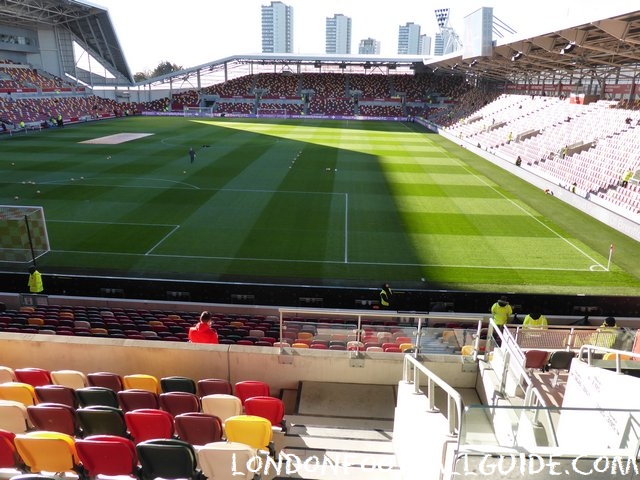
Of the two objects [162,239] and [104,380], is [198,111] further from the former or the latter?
[104,380]

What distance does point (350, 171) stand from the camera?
33344mm

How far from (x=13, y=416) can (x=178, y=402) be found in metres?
1.79

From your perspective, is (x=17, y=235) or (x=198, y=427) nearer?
(x=198, y=427)

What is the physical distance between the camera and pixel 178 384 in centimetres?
645

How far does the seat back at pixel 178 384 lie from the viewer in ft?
21.1

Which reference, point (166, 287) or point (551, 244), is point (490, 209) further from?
point (166, 287)

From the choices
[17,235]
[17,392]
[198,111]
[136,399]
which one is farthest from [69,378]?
[198,111]

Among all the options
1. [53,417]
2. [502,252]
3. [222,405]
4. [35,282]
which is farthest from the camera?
[502,252]

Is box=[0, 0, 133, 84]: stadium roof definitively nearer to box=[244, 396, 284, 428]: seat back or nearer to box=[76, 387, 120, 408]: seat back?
box=[76, 387, 120, 408]: seat back

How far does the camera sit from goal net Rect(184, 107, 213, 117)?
3150 inches

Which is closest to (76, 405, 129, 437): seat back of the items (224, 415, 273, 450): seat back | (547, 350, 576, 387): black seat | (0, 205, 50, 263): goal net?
(224, 415, 273, 450): seat back

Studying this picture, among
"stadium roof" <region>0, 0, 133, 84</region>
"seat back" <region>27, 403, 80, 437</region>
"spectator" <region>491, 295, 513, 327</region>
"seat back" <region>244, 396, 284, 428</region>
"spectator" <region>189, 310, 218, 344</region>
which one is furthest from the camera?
"stadium roof" <region>0, 0, 133, 84</region>

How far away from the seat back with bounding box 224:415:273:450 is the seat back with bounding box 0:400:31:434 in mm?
2372

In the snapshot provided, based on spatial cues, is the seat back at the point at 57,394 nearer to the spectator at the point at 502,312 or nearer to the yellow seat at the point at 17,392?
the yellow seat at the point at 17,392
